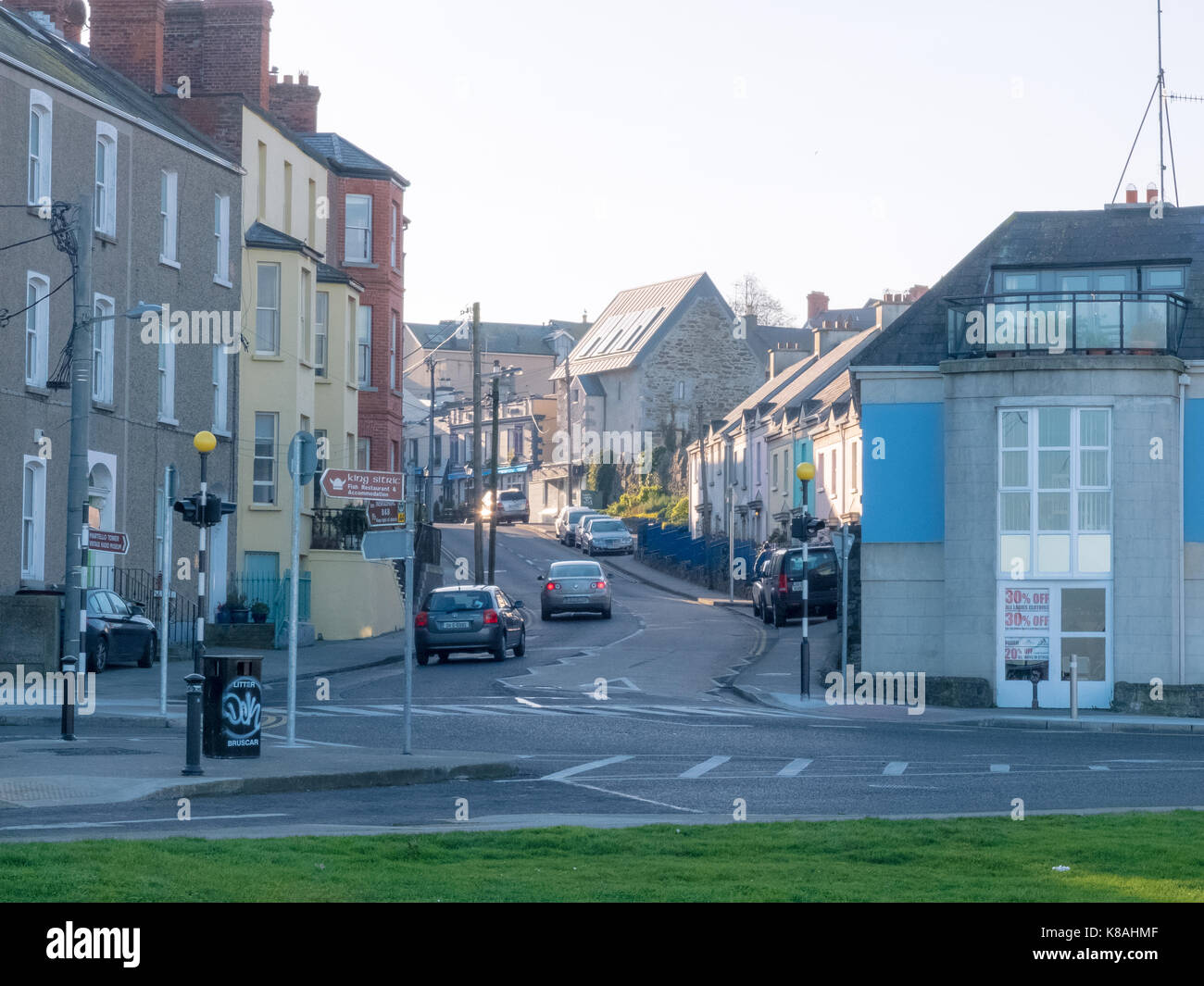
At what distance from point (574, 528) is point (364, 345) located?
32590 mm

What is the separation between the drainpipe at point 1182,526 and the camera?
29234mm

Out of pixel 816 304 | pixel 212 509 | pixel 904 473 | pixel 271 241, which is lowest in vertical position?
pixel 212 509

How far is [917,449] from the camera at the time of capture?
30938mm

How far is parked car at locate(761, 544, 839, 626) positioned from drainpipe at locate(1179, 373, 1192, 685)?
47.2 ft

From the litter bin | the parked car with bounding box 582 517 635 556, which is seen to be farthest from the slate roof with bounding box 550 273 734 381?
the litter bin

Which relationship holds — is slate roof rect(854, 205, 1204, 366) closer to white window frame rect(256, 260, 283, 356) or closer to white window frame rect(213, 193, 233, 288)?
white window frame rect(213, 193, 233, 288)

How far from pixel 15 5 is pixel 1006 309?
87.1 feet

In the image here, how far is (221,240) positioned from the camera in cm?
4169

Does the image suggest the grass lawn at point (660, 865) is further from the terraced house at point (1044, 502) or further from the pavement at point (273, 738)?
the terraced house at point (1044, 502)

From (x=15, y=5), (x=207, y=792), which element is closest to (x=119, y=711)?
(x=207, y=792)

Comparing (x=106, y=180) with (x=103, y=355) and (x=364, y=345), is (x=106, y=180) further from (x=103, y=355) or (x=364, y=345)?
(x=364, y=345)

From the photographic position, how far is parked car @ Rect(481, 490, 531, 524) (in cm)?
9900

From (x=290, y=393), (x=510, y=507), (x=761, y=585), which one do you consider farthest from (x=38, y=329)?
(x=510, y=507)
